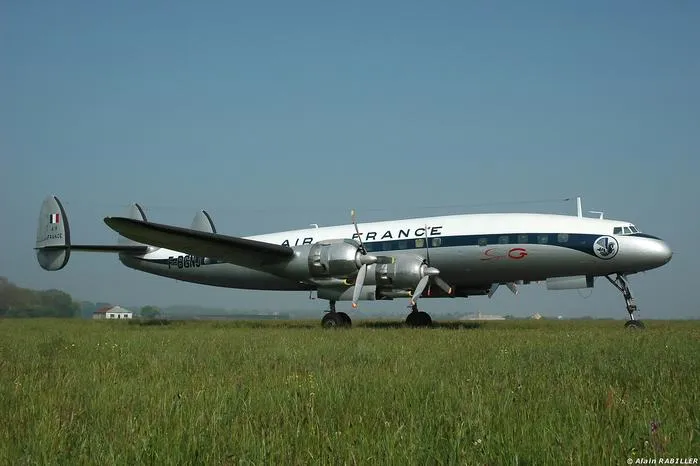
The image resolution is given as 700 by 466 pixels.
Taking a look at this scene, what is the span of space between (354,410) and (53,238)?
93.8 feet

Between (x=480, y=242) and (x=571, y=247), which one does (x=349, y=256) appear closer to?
(x=480, y=242)

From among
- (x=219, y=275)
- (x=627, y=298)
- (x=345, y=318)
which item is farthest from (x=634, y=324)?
(x=219, y=275)

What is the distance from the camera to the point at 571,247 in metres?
21.1

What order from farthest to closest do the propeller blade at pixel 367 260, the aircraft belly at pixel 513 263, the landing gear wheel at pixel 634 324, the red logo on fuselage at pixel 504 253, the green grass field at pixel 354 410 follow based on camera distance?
the propeller blade at pixel 367 260 → the red logo on fuselage at pixel 504 253 → the aircraft belly at pixel 513 263 → the landing gear wheel at pixel 634 324 → the green grass field at pixel 354 410

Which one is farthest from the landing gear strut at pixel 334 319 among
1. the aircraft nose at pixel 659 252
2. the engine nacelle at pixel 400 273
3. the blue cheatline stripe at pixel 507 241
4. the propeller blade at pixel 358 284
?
the aircraft nose at pixel 659 252

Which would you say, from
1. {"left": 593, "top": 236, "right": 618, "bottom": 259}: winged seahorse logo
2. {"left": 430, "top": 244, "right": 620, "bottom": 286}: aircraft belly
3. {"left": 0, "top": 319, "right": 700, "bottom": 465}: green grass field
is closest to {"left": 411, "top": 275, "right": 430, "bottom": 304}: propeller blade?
{"left": 430, "top": 244, "right": 620, "bottom": 286}: aircraft belly

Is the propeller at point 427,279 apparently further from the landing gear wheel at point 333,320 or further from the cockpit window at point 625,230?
the cockpit window at point 625,230

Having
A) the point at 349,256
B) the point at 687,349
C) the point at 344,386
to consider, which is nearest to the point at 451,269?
the point at 349,256

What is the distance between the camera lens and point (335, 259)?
22.0 metres

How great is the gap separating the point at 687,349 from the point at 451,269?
13.0 meters

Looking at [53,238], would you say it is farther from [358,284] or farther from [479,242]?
[479,242]

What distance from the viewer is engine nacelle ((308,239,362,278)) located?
72.0 feet

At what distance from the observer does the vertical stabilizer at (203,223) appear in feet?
103

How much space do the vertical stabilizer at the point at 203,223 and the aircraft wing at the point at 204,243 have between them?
6926mm
